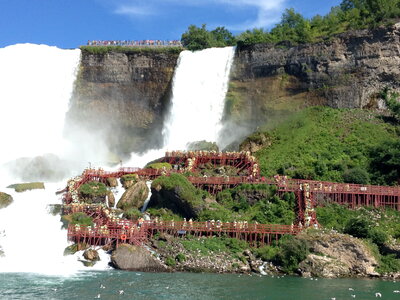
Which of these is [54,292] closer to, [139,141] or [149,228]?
[149,228]

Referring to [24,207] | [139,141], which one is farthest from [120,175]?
[139,141]

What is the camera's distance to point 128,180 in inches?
1987

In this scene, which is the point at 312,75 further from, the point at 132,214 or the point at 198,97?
the point at 132,214

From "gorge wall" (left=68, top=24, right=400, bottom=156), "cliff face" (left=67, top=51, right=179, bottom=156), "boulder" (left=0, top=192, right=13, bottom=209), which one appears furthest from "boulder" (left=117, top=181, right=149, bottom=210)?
"cliff face" (left=67, top=51, right=179, bottom=156)

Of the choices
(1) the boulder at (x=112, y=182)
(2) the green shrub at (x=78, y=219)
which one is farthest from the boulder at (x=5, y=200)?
(1) the boulder at (x=112, y=182)

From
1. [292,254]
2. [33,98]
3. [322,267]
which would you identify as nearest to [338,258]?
[322,267]

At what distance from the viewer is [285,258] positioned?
121 feet

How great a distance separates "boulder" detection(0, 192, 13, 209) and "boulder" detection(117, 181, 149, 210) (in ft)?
29.6

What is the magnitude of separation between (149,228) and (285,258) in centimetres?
988

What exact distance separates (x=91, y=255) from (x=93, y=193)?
10.5 m

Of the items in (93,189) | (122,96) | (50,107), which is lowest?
(93,189)

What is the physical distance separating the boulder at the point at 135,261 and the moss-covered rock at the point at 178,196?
7217 mm

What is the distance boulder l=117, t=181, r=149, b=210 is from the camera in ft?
151

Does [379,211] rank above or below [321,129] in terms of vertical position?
below
